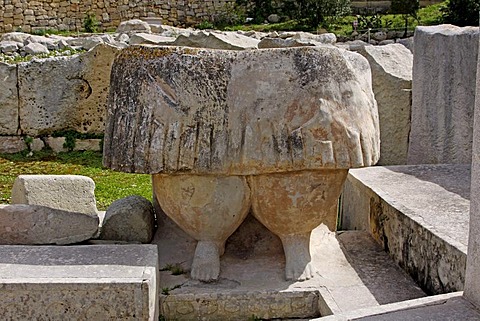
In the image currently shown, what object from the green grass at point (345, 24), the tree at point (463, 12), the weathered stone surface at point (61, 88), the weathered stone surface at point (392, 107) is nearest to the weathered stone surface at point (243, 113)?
the weathered stone surface at point (392, 107)

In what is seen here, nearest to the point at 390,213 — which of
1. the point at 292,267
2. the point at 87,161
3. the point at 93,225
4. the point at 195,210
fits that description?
the point at 292,267

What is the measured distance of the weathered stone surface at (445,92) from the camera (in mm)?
5047

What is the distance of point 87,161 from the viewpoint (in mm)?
7598

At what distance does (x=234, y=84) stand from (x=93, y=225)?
1.06m

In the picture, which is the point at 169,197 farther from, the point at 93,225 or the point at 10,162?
the point at 10,162

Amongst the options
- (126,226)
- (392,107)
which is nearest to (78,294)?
(126,226)

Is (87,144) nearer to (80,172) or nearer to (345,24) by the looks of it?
(80,172)

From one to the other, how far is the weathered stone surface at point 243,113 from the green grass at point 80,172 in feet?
7.67

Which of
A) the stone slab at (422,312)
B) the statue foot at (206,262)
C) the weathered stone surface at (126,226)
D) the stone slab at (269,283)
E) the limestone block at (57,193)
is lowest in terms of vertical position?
the stone slab at (269,283)

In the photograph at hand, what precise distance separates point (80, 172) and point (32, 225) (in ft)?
11.8

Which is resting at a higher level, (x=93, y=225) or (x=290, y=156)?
(x=290, y=156)

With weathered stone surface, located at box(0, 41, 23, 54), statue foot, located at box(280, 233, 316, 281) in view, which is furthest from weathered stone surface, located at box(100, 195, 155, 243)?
weathered stone surface, located at box(0, 41, 23, 54)

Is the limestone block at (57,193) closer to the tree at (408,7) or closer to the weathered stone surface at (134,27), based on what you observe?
the weathered stone surface at (134,27)

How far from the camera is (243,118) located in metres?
A: 3.22
